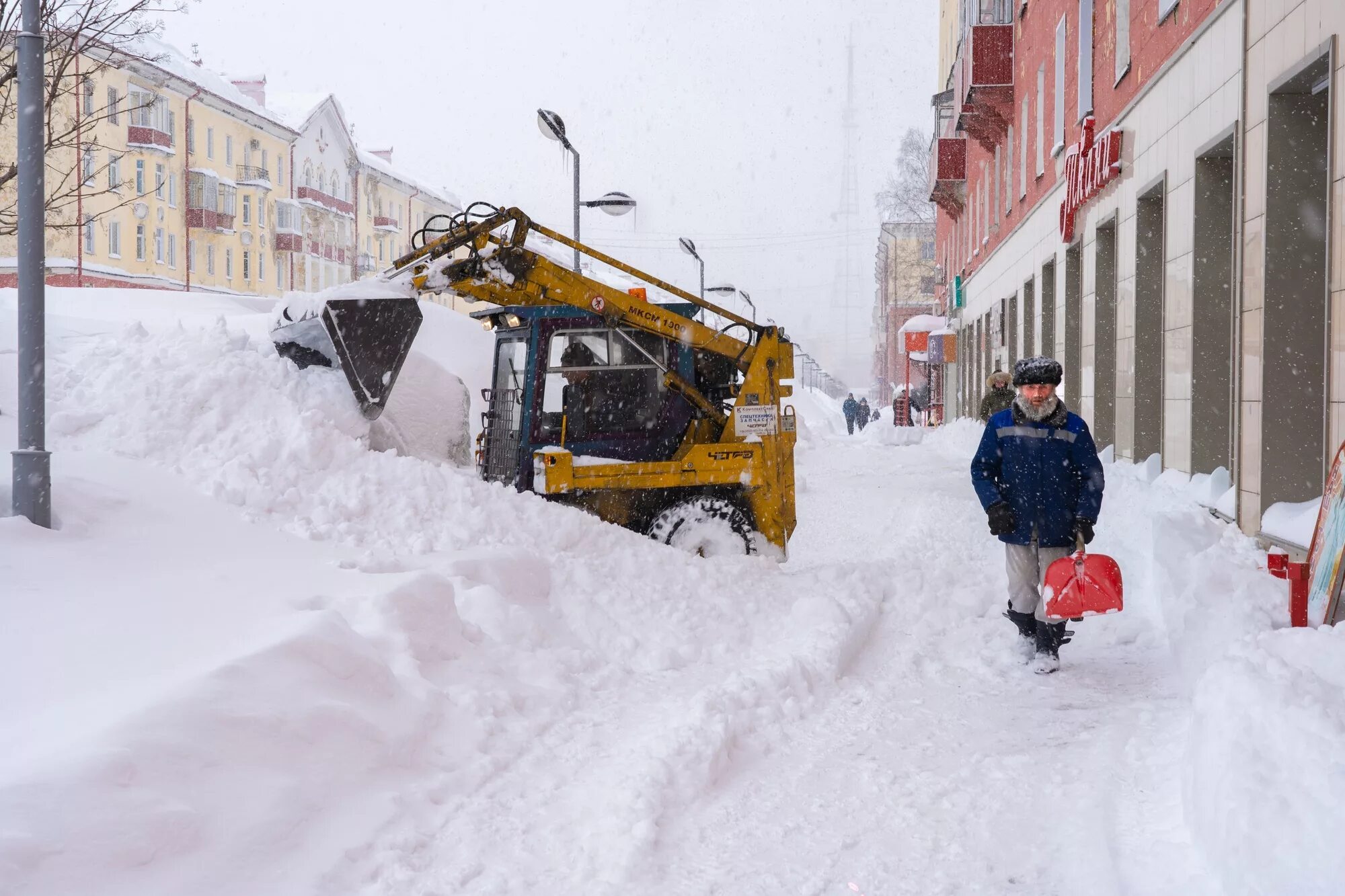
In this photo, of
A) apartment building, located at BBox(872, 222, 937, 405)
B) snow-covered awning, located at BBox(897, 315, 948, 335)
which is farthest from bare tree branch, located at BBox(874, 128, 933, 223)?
snow-covered awning, located at BBox(897, 315, 948, 335)

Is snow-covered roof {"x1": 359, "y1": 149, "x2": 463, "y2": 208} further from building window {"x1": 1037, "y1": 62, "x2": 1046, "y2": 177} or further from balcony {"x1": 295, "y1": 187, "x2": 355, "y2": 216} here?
building window {"x1": 1037, "y1": 62, "x2": 1046, "y2": 177}

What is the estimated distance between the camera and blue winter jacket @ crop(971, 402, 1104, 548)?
672cm

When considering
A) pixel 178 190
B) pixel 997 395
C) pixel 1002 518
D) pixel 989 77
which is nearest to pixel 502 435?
pixel 1002 518

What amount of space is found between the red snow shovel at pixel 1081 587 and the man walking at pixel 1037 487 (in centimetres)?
21

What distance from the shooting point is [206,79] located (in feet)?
160

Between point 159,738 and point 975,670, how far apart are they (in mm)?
4408

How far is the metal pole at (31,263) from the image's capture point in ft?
19.0

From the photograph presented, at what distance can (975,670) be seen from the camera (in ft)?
21.6

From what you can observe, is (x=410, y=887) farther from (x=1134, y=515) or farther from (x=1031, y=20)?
(x=1031, y=20)

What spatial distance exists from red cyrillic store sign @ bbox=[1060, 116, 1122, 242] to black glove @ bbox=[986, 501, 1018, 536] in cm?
973

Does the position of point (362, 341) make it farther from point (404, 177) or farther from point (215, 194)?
point (404, 177)

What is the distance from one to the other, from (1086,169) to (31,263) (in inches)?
549

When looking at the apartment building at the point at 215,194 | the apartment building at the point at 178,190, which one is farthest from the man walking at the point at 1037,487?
the apartment building at the point at 178,190

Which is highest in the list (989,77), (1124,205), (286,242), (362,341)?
(286,242)
